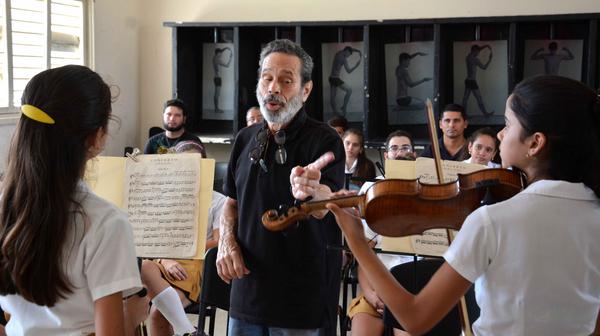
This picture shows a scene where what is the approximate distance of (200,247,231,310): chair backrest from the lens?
2.90 m

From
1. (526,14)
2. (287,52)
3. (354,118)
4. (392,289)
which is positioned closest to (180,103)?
(354,118)

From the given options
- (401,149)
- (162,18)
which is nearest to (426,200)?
(401,149)

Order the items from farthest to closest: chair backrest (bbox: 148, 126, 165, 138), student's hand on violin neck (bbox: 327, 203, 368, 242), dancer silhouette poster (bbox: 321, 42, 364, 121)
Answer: chair backrest (bbox: 148, 126, 165, 138)
dancer silhouette poster (bbox: 321, 42, 364, 121)
student's hand on violin neck (bbox: 327, 203, 368, 242)

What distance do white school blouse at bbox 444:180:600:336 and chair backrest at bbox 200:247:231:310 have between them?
1678 millimetres

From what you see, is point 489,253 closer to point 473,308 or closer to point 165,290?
point 473,308

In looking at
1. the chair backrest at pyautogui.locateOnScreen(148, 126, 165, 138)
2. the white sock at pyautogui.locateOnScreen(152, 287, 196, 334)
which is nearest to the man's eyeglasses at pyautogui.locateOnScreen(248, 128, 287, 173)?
the white sock at pyautogui.locateOnScreen(152, 287, 196, 334)

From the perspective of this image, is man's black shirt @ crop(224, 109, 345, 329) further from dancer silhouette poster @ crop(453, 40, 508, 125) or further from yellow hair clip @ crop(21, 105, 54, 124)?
dancer silhouette poster @ crop(453, 40, 508, 125)

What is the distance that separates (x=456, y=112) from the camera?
5.65m

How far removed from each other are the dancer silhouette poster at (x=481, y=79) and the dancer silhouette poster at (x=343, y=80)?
927mm

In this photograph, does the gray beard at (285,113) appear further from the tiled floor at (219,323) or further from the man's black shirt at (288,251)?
the tiled floor at (219,323)

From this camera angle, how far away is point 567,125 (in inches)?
55.9

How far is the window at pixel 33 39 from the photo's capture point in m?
5.54

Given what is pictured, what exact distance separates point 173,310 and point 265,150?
3.52 feet

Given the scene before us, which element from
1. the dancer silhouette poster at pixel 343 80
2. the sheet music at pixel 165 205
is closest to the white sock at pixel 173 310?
the sheet music at pixel 165 205
